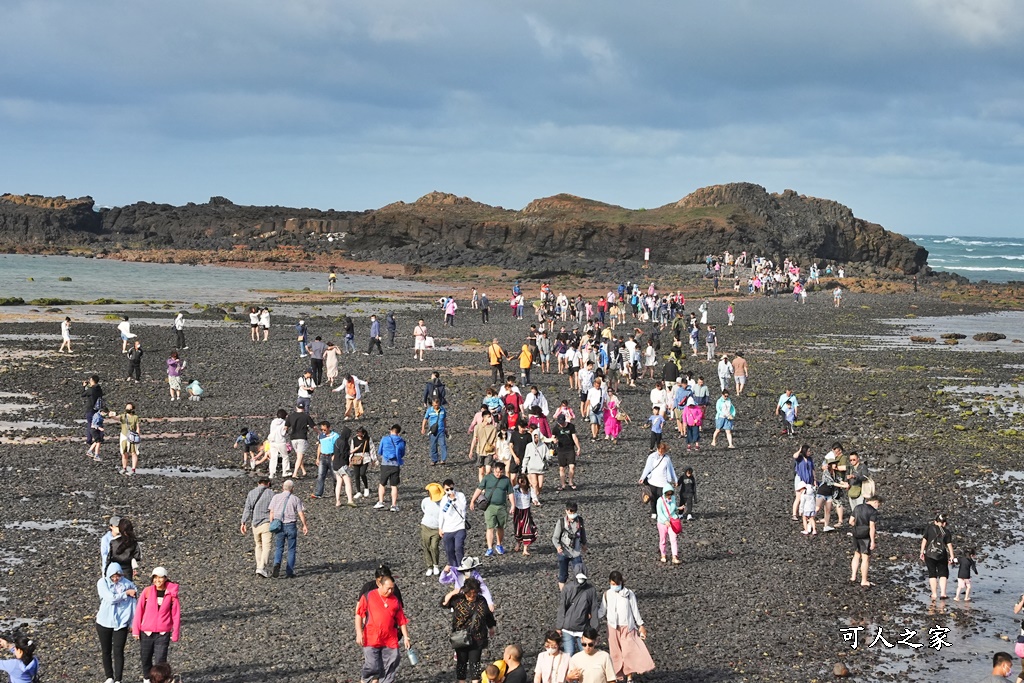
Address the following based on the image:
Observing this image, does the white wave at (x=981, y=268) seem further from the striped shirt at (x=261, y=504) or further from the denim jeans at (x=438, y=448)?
the striped shirt at (x=261, y=504)

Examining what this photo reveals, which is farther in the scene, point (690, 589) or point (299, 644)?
point (690, 589)

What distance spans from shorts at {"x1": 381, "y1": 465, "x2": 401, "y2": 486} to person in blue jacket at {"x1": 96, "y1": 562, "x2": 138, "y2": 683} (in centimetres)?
733

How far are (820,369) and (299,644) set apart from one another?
93.5 feet

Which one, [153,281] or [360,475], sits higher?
[153,281]

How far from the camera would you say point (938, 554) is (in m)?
15.0

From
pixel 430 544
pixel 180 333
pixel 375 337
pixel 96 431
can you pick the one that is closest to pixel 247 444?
pixel 96 431

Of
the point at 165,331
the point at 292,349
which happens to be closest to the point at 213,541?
the point at 292,349

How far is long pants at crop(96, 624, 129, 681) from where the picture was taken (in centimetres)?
1141

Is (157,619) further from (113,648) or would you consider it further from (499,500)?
(499,500)

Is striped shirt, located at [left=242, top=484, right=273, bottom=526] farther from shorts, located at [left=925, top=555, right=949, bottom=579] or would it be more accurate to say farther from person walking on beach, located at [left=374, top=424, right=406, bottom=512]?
shorts, located at [left=925, top=555, right=949, bottom=579]

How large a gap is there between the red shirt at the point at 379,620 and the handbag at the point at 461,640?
550 mm

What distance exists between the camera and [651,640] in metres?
13.4

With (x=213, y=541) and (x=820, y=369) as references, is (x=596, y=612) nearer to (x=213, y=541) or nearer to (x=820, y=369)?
(x=213, y=541)

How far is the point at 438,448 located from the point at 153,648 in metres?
11.6
